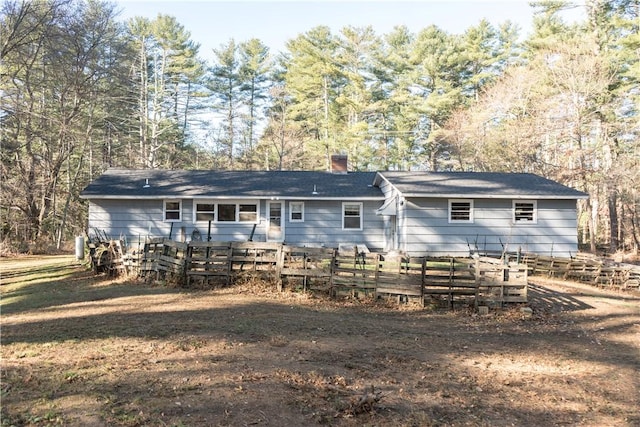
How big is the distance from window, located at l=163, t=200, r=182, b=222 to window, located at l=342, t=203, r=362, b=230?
6.95 meters

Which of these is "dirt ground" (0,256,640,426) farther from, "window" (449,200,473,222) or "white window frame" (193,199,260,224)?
"white window frame" (193,199,260,224)

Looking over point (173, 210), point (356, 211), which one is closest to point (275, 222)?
point (356, 211)

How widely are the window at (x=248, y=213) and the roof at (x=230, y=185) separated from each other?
598 mm

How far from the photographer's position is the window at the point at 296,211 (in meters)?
18.4

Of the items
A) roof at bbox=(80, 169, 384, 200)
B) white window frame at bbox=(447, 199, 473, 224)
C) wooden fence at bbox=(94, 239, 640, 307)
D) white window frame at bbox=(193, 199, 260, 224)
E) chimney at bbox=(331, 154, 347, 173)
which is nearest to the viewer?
wooden fence at bbox=(94, 239, 640, 307)

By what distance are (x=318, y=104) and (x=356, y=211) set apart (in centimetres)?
1865

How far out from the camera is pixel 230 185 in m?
19.2

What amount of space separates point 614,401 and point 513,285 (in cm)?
466

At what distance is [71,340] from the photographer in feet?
19.9

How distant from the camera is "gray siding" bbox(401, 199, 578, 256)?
652 inches

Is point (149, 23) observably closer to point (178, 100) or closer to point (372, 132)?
point (178, 100)

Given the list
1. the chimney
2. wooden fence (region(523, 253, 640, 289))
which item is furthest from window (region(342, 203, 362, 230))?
wooden fence (region(523, 253, 640, 289))

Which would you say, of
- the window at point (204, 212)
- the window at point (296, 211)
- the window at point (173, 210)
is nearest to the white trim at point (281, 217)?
the window at point (296, 211)

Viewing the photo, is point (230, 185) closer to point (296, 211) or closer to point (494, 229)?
point (296, 211)
